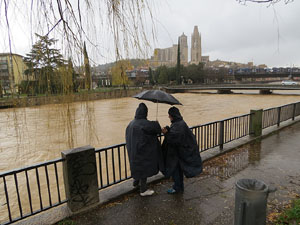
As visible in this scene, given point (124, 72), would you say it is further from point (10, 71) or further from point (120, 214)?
point (120, 214)

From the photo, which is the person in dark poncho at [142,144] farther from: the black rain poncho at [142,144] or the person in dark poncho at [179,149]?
the person in dark poncho at [179,149]

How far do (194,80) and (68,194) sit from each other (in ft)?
269

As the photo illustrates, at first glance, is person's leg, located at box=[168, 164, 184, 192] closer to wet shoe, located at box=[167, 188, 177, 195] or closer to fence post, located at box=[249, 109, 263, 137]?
wet shoe, located at box=[167, 188, 177, 195]

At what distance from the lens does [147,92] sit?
350cm

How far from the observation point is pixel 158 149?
350cm

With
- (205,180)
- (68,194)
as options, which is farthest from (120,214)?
(205,180)

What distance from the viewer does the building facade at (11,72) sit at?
52.0 inches

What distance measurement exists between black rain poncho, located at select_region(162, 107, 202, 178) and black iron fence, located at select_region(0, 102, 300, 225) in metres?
0.93

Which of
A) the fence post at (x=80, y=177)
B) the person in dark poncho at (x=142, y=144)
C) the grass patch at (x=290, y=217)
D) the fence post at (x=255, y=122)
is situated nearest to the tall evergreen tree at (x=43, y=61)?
the fence post at (x=80, y=177)

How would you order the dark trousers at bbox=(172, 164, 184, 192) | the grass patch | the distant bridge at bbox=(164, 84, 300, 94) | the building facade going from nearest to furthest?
1. the building facade
2. the grass patch
3. the dark trousers at bbox=(172, 164, 184, 192)
4. the distant bridge at bbox=(164, 84, 300, 94)

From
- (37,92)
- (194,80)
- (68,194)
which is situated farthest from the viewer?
(194,80)

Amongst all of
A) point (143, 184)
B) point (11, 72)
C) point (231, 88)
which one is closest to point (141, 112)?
point (143, 184)

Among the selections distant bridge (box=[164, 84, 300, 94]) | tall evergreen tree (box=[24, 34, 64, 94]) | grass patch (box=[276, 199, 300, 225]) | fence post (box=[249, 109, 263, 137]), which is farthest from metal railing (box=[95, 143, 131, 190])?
distant bridge (box=[164, 84, 300, 94])

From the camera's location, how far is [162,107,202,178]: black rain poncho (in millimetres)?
3266
